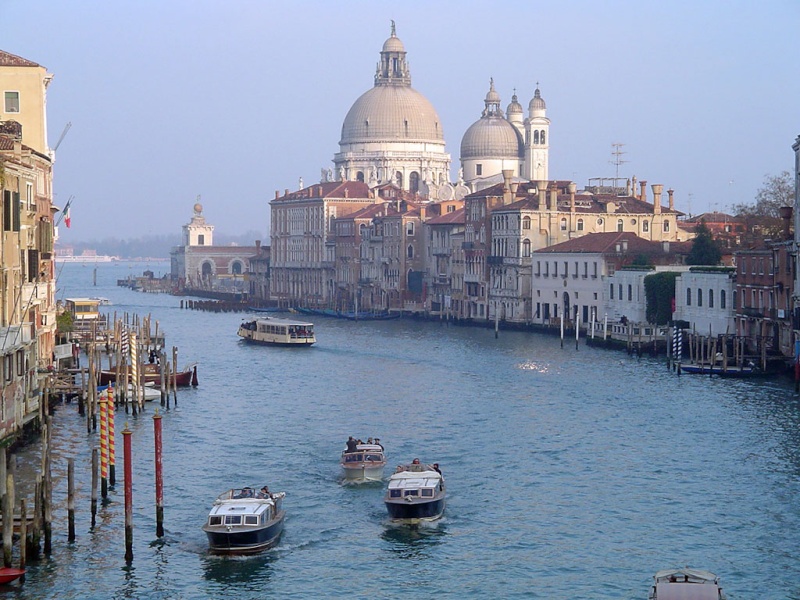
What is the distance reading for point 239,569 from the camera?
21156mm

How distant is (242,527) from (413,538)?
8.76 ft

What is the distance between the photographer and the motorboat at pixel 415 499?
925 inches

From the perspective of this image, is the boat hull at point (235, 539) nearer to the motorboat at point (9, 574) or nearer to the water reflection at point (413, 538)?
the water reflection at point (413, 538)

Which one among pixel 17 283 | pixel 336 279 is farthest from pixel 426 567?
pixel 336 279

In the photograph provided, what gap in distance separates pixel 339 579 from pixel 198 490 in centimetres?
590

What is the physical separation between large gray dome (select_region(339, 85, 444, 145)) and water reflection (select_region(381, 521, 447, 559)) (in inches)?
3750

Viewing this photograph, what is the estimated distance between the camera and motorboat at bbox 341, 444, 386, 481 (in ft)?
87.9

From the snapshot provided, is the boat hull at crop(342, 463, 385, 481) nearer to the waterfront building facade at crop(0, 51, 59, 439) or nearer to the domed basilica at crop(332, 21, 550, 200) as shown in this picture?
the waterfront building facade at crop(0, 51, 59, 439)

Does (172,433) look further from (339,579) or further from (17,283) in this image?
(339,579)

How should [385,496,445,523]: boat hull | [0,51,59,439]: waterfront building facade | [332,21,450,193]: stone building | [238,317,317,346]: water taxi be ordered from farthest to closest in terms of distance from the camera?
1. [332,21,450,193]: stone building
2. [238,317,317,346]: water taxi
3. [0,51,59,439]: waterfront building facade
4. [385,496,445,523]: boat hull

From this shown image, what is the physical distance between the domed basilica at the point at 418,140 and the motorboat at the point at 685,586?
3574 inches

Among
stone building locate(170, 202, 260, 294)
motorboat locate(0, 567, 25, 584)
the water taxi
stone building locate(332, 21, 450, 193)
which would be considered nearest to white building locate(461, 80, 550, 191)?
stone building locate(332, 21, 450, 193)

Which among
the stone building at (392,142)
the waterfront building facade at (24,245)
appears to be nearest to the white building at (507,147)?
the stone building at (392,142)

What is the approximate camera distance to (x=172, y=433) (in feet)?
107
